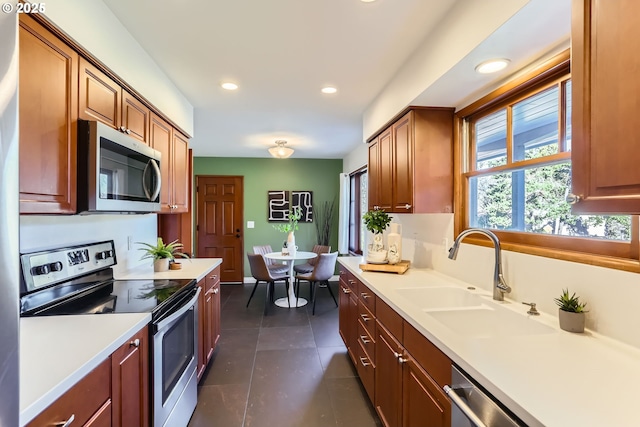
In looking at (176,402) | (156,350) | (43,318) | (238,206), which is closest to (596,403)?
(156,350)

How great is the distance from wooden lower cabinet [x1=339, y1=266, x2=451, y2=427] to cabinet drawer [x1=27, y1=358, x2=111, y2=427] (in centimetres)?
121

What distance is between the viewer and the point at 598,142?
84 centimetres

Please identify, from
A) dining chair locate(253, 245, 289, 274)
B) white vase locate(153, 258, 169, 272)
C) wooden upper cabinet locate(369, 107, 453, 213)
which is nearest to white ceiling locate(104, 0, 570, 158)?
wooden upper cabinet locate(369, 107, 453, 213)

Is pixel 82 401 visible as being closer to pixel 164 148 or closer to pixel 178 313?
pixel 178 313

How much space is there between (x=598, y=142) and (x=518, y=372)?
694mm

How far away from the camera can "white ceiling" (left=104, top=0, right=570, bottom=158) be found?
145 centimetres

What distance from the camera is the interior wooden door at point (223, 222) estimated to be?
18.5 ft

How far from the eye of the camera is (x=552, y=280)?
1.38m

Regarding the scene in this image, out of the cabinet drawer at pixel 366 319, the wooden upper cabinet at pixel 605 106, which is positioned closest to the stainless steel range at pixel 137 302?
the cabinet drawer at pixel 366 319

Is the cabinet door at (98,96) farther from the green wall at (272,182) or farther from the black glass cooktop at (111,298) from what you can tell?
the green wall at (272,182)

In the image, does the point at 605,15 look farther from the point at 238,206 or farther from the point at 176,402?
the point at 238,206

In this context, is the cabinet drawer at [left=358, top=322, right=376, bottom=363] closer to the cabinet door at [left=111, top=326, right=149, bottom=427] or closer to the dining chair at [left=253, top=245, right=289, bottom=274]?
the cabinet door at [left=111, top=326, right=149, bottom=427]

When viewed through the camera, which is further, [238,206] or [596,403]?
[238,206]

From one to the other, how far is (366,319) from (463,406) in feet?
3.84
